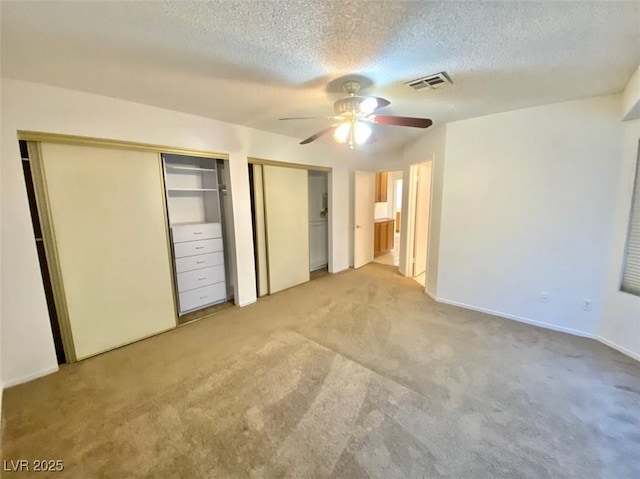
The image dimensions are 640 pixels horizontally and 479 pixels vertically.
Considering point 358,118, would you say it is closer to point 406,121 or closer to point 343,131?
→ point 343,131

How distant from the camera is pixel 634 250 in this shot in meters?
2.49

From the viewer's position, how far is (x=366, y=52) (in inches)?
67.2

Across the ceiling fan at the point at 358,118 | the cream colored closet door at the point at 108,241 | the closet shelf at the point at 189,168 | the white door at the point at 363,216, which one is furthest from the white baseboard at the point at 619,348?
the closet shelf at the point at 189,168

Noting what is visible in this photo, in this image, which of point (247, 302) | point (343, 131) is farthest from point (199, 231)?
point (343, 131)

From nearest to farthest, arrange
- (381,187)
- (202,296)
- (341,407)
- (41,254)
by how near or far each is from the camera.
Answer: (341,407) → (41,254) → (202,296) → (381,187)

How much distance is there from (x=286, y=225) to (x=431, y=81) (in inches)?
108

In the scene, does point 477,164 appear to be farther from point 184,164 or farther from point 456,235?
point 184,164

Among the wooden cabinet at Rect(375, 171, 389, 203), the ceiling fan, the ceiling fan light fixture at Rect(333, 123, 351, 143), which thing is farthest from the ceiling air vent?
the wooden cabinet at Rect(375, 171, 389, 203)

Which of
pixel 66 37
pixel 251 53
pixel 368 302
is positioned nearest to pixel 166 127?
pixel 66 37

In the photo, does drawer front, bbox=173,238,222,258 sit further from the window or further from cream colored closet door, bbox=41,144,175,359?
the window

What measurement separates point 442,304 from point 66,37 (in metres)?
4.35

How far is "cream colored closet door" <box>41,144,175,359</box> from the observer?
230cm

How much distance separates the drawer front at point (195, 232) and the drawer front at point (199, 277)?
44cm

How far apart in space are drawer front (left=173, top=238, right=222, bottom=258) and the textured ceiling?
1581 mm
